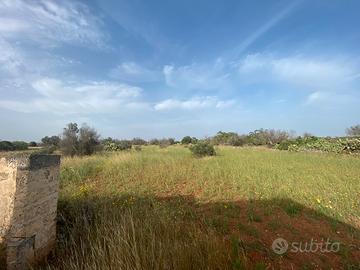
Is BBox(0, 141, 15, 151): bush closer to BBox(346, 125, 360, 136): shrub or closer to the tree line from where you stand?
the tree line

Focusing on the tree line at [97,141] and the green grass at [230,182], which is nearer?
the green grass at [230,182]

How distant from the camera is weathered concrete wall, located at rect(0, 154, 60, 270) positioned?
3.89 m

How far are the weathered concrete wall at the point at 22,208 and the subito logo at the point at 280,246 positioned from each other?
365 centimetres

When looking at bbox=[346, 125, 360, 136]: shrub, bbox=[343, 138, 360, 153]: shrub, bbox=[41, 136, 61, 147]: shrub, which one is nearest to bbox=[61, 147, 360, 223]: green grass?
bbox=[41, 136, 61, 147]: shrub

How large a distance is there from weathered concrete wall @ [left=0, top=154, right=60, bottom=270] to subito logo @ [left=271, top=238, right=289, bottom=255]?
365 cm

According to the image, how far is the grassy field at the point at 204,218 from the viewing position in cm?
383

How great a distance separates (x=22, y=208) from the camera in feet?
13.0

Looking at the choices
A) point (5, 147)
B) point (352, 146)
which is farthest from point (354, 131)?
point (5, 147)

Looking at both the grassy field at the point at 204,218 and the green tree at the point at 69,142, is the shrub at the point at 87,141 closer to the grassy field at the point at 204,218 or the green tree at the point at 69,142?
A: the green tree at the point at 69,142

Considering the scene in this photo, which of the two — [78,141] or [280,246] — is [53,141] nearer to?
[78,141]

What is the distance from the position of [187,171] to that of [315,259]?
8.41 m

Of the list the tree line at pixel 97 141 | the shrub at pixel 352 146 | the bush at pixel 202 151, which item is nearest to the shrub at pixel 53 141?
the tree line at pixel 97 141

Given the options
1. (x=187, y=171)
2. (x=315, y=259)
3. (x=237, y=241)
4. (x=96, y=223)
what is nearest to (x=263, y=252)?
(x=237, y=241)

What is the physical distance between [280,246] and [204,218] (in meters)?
1.59
